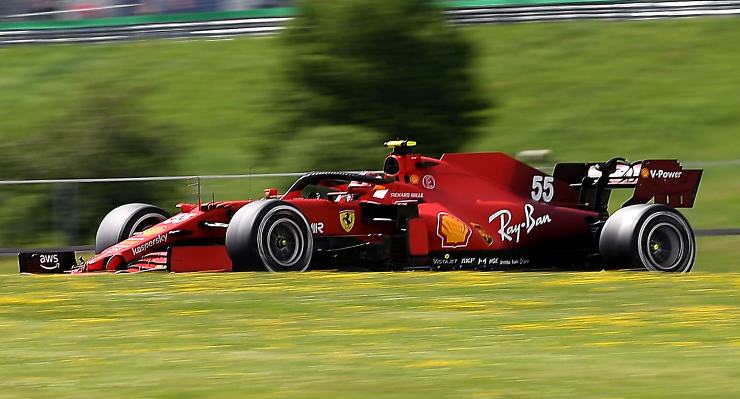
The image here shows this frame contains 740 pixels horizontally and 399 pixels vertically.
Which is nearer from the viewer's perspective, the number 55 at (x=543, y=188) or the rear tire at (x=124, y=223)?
the rear tire at (x=124, y=223)

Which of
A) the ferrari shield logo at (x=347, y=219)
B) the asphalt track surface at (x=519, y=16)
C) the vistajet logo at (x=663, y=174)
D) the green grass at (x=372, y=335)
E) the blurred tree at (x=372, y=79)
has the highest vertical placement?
the asphalt track surface at (x=519, y=16)

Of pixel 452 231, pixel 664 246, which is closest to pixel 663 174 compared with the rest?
pixel 664 246

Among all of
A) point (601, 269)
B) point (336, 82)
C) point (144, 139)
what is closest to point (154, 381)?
point (601, 269)

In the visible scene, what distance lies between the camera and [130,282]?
1128 cm

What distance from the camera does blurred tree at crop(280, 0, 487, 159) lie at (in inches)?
968

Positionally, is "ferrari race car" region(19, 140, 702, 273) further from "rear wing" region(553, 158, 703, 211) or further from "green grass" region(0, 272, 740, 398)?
"green grass" region(0, 272, 740, 398)

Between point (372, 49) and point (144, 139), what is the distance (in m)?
4.72

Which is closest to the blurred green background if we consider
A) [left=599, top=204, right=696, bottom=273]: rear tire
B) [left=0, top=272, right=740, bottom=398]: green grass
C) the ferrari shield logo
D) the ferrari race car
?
the ferrari race car

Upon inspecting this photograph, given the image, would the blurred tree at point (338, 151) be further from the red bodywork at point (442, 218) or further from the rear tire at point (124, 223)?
the rear tire at point (124, 223)

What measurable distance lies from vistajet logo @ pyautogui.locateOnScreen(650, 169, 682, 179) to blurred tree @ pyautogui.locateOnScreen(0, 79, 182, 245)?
299 inches

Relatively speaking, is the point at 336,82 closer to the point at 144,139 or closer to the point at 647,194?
the point at 144,139

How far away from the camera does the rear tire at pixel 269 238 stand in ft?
39.3

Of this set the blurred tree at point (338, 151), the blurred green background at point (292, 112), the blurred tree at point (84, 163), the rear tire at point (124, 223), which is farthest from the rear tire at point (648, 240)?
the blurred tree at point (338, 151)

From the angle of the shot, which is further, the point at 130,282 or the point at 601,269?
the point at 601,269
